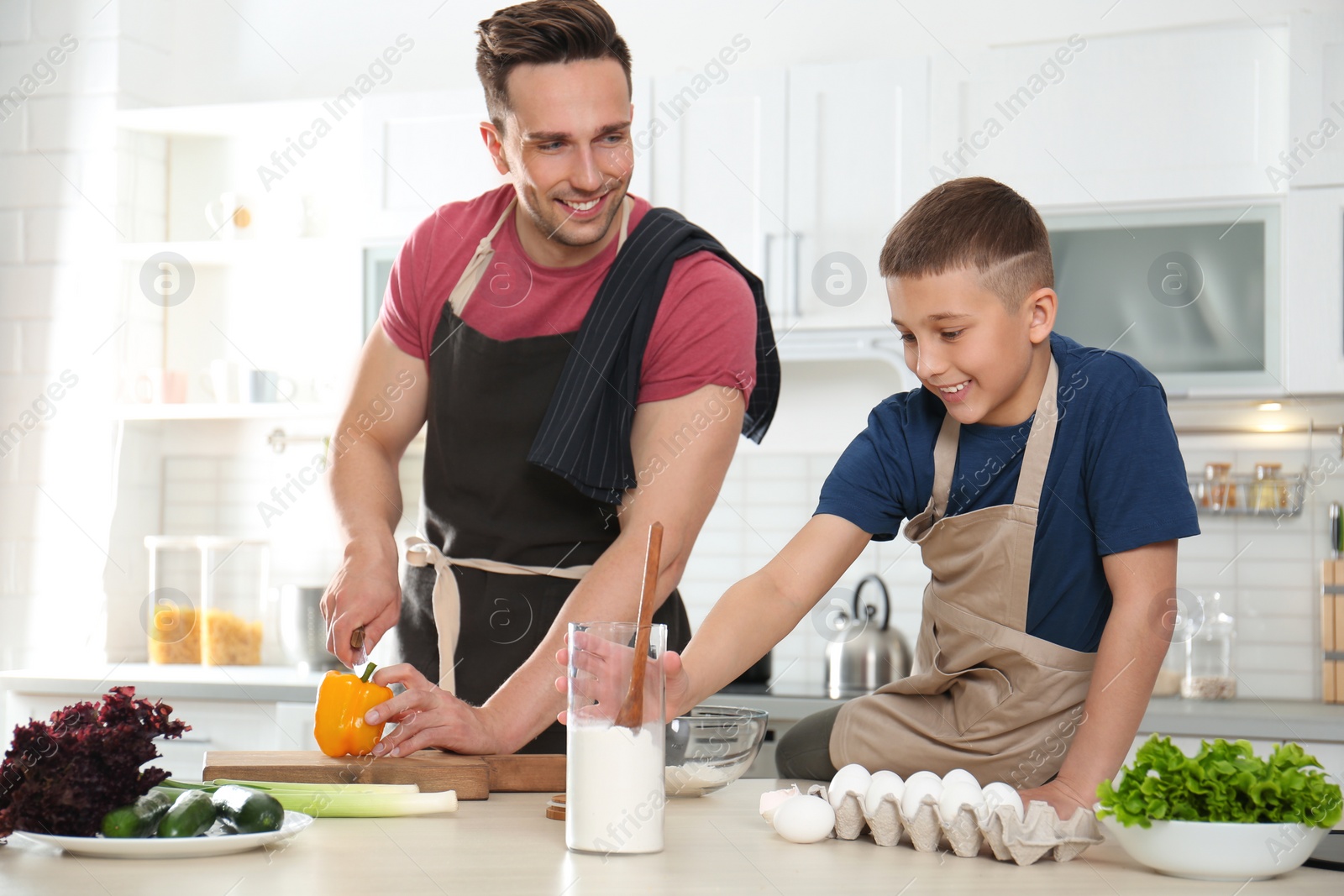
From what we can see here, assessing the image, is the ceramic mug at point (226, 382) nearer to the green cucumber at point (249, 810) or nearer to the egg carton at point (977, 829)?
the green cucumber at point (249, 810)

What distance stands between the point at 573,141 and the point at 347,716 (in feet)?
2.36

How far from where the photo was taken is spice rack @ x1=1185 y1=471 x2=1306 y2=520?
3033 millimetres

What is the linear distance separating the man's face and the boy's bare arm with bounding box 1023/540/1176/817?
2.40 feet

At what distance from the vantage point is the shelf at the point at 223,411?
3.32m

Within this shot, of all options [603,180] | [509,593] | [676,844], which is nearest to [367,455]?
[509,593]

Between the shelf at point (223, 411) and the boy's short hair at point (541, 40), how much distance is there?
1.85 meters

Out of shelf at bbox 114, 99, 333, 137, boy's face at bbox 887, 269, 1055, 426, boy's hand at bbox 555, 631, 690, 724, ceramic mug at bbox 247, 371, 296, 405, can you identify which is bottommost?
boy's hand at bbox 555, 631, 690, 724

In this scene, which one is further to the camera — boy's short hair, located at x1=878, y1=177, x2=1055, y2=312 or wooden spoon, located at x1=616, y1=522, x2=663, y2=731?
boy's short hair, located at x1=878, y1=177, x2=1055, y2=312

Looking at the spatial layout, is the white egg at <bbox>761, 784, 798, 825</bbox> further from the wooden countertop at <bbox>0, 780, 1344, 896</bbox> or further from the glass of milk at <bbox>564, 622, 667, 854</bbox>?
the glass of milk at <bbox>564, 622, 667, 854</bbox>

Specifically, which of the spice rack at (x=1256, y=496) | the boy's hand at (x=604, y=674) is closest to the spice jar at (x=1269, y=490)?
the spice rack at (x=1256, y=496)

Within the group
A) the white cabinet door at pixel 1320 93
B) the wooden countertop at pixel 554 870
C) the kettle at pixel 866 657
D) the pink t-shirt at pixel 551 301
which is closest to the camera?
the wooden countertop at pixel 554 870

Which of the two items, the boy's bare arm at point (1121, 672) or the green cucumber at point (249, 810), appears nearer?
the green cucumber at point (249, 810)

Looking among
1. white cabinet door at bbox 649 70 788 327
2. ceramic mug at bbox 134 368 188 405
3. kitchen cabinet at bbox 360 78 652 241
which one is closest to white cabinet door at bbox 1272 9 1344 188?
white cabinet door at bbox 649 70 788 327

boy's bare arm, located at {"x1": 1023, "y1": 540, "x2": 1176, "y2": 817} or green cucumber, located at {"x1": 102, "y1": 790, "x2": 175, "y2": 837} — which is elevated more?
boy's bare arm, located at {"x1": 1023, "y1": 540, "x2": 1176, "y2": 817}
